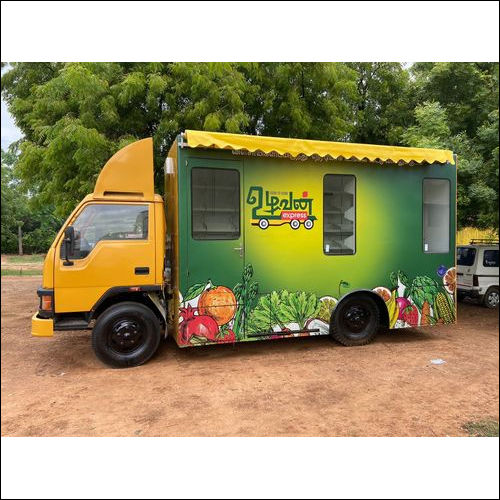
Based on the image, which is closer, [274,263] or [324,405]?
[324,405]

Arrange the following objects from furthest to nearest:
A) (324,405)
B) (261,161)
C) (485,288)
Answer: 1. (485,288)
2. (261,161)
3. (324,405)

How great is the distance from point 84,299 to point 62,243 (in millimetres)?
796

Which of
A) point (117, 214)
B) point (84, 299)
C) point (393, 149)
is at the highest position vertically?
point (393, 149)

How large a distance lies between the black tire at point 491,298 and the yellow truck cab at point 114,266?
27.6 feet

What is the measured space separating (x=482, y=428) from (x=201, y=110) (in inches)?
255

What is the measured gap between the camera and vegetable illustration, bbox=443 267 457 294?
6547mm

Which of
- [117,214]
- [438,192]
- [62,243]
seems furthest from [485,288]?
[62,243]

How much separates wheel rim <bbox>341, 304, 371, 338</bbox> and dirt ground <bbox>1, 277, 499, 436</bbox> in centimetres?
30

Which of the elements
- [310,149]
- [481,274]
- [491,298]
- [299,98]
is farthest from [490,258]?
[310,149]

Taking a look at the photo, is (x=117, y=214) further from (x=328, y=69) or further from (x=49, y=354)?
(x=328, y=69)

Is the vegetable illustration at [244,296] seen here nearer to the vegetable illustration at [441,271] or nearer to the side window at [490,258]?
the vegetable illustration at [441,271]

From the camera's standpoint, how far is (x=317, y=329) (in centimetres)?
594

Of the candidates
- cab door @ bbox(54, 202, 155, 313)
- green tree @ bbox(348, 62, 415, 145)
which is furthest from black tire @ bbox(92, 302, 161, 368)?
green tree @ bbox(348, 62, 415, 145)

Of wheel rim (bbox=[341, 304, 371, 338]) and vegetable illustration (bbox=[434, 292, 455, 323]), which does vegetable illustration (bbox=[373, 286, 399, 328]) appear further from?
vegetable illustration (bbox=[434, 292, 455, 323])
